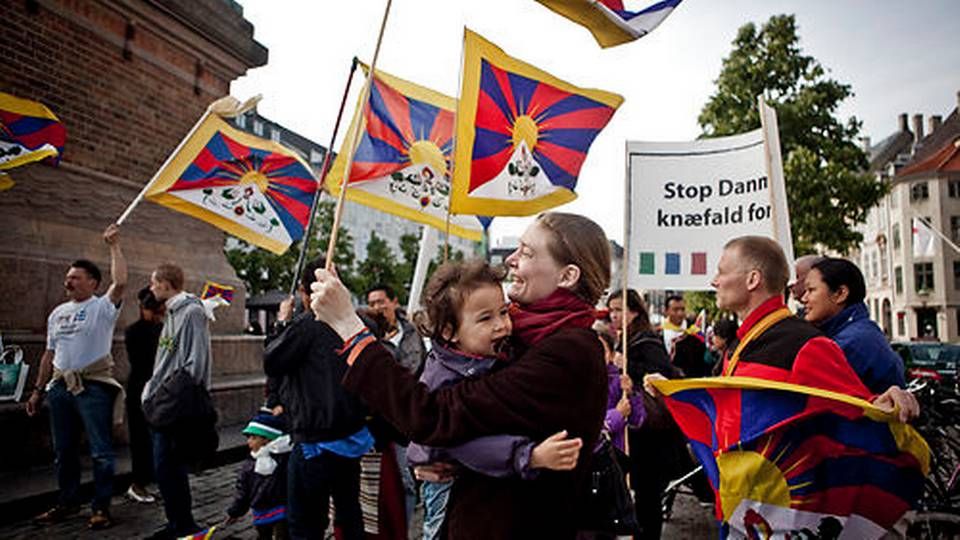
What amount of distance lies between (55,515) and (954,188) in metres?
56.4

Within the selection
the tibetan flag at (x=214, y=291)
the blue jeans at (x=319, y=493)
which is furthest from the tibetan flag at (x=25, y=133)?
the blue jeans at (x=319, y=493)

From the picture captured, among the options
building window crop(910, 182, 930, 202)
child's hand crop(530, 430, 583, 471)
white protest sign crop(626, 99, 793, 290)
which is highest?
building window crop(910, 182, 930, 202)

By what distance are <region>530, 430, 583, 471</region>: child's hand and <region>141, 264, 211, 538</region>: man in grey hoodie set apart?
375 centimetres

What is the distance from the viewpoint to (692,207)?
16.9ft

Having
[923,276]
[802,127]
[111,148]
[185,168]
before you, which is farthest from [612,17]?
[923,276]

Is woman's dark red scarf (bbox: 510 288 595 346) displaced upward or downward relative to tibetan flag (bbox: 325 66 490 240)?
downward

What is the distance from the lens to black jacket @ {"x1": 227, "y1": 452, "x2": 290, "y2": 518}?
4.30 meters

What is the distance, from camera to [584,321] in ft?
6.40

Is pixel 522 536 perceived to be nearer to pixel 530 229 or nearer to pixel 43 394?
pixel 530 229

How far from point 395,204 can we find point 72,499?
3.67m

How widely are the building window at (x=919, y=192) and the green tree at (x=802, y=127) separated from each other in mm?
32430

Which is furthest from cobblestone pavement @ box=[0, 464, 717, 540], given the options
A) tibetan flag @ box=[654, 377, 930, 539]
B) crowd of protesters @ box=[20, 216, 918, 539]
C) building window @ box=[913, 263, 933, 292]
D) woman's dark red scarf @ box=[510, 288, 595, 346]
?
building window @ box=[913, 263, 933, 292]

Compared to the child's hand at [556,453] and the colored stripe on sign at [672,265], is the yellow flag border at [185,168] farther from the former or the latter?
the child's hand at [556,453]

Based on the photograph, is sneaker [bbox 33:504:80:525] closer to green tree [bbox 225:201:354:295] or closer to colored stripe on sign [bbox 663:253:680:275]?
colored stripe on sign [bbox 663:253:680:275]
